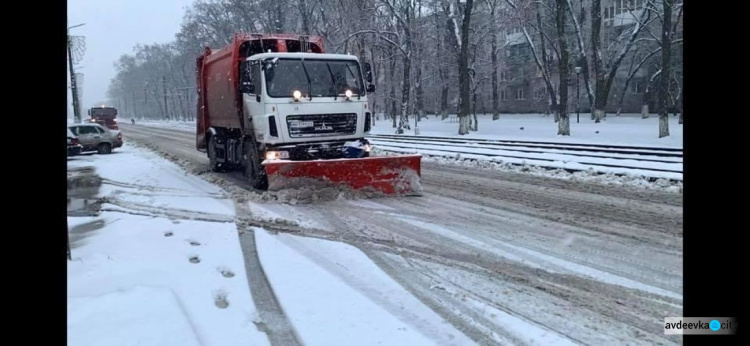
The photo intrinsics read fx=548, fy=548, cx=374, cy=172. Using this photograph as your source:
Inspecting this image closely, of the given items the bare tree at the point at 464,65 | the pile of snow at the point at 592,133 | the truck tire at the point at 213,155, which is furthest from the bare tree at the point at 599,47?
the truck tire at the point at 213,155

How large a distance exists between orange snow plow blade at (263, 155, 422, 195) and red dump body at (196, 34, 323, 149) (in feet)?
8.91

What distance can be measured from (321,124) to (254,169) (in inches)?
77.1

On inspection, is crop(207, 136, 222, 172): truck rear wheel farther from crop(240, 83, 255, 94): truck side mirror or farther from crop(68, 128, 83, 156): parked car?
crop(68, 128, 83, 156): parked car

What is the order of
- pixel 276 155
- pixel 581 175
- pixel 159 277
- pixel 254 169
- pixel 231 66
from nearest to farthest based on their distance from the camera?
pixel 159 277 < pixel 276 155 < pixel 254 169 < pixel 231 66 < pixel 581 175

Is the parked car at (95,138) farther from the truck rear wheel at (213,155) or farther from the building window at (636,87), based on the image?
the building window at (636,87)

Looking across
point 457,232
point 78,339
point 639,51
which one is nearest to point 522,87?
point 639,51

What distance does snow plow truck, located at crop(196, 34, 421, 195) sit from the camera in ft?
33.3

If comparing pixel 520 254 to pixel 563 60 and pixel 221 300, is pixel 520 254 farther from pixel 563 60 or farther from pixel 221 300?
pixel 563 60

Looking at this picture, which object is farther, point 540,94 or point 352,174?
point 540,94

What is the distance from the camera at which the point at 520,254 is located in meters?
6.07

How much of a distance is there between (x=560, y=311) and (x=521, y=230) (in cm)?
294

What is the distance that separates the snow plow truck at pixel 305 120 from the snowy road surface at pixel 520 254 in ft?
1.96

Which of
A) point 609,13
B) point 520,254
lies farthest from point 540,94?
point 520,254
